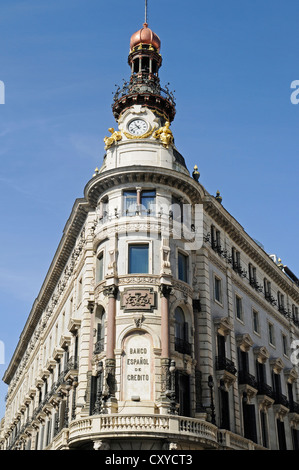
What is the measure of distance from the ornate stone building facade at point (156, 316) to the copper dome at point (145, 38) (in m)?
0.13

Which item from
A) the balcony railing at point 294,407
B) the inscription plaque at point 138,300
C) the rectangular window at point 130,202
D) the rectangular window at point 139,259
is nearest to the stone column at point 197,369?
the inscription plaque at point 138,300

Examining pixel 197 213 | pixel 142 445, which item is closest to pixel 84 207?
pixel 197 213

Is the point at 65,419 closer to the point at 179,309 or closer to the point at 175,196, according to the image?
the point at 179,309

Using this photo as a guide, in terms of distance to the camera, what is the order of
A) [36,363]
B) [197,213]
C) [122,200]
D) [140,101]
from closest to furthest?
[122,200] < [197,213] < [140,101] < [36,363]

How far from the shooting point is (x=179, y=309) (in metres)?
44.0

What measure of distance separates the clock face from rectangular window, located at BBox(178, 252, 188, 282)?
10.2m

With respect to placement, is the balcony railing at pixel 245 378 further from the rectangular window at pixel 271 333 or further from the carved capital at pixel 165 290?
the carved capital at pixel 165 290

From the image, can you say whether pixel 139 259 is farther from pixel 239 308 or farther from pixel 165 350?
pixel 239 308

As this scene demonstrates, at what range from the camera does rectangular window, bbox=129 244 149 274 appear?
4322 cm

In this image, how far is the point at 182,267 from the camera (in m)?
45.8

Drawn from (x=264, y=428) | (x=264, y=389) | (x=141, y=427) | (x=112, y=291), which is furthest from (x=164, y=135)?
(x=264, y=428)

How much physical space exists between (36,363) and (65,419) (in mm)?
25198

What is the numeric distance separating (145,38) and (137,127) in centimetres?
1407

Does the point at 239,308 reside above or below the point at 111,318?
above
